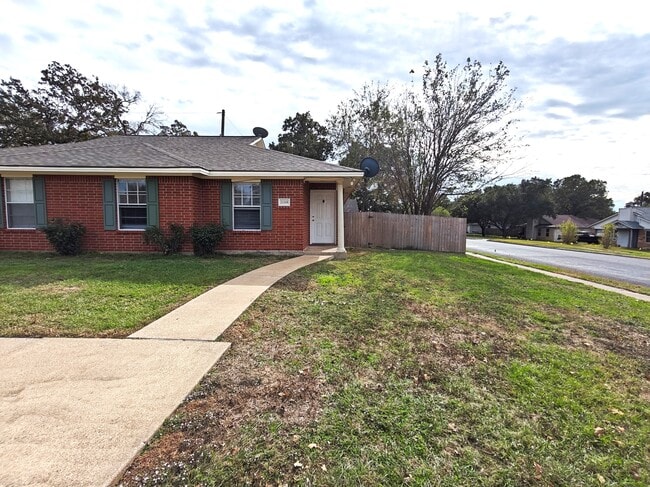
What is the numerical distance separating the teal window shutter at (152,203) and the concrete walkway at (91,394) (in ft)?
22.2

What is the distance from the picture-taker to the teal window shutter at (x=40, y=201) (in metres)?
10.4

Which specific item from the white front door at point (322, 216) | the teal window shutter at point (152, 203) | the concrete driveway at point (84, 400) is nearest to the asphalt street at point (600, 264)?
the white front door at point (322, 216)

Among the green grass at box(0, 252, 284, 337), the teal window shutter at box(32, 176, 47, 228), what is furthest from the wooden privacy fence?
the teal window shutter at box(32, 176, 47, 228)

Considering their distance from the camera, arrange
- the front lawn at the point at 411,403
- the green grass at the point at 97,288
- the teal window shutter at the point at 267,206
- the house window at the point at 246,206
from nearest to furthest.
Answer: the front lawn at the point at 411,403
the green grass at the point at 97,288
the teal window shutter at the point at 267,206
the house window at the point at 246,206

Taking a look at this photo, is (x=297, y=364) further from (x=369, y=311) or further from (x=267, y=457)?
(x=369, y=311)

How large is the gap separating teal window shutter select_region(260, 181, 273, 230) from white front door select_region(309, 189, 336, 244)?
3.06 meters

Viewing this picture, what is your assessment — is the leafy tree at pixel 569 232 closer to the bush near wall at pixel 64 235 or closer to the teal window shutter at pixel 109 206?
the teal window shutter at pixel 109 206

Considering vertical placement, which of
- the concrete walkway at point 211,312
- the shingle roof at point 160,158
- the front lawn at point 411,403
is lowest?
the front lawn at point 411,403

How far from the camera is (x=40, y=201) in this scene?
10414 millimetres

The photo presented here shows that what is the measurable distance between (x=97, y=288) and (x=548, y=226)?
68572mm

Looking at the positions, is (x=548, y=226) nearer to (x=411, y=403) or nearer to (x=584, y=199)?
(x=584, y=199)

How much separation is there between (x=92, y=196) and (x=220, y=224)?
3890 mm

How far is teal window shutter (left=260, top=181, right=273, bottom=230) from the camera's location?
1114 cm

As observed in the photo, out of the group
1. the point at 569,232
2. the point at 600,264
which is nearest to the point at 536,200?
the point at 569,232
